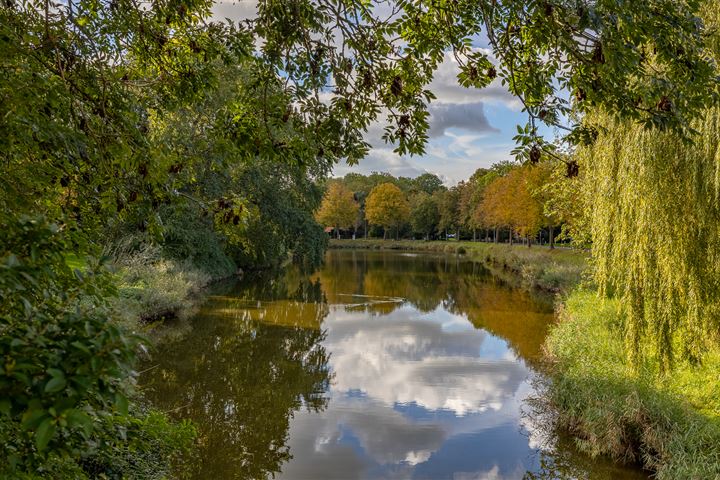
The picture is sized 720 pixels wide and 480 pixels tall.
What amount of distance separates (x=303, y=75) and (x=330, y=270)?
33.2 meters

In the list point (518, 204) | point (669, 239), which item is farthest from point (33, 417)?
point (518, 204)

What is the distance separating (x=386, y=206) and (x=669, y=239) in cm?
6209

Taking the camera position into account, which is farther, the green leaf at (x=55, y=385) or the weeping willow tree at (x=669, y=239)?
the weeping willow tree at (x=669, y=239)

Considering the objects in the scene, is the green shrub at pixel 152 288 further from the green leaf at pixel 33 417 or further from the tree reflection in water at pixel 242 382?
the green leaf at pixel 33 417

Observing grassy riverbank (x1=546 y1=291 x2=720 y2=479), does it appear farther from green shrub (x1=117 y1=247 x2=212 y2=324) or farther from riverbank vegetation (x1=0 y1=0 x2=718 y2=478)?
green shrub (x1=117 y1=247 x2=212 y2=324)

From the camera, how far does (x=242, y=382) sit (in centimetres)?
1132

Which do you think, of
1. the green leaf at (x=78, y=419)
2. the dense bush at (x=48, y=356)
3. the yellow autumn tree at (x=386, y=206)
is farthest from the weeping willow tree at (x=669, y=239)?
the yellow autumn tree at (x=386, y=206)

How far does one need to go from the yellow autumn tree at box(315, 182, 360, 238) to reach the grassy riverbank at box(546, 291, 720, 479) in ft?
196

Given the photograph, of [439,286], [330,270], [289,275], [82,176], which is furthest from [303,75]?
[330,270]

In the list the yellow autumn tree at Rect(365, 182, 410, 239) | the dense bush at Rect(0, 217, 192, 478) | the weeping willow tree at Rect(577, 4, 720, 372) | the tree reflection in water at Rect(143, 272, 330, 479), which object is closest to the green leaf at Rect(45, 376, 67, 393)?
the dense bush at Rect(0, 217, 192, 478)

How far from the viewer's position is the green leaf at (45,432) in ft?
4.83

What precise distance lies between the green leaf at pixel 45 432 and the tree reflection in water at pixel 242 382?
5371 millimetres

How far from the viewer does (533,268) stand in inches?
1145

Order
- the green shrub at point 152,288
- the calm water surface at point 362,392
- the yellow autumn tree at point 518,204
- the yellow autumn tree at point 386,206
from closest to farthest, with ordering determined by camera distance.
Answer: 1. the calm water surface at point 362,392
2. the green shrub at point 152,288
3. the yellow autumn tree at point 518,204
4. the yellow autumn tree at point 386,206
